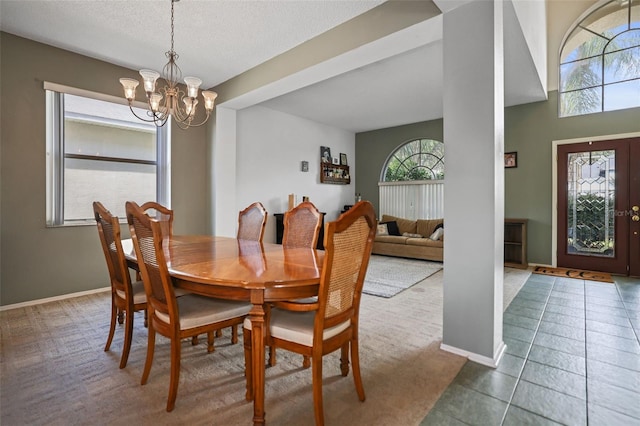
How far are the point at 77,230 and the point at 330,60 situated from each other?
3.34m

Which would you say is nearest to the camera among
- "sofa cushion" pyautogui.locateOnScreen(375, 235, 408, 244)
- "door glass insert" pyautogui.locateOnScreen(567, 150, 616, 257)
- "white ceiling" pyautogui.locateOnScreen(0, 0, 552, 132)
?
"white ceiling" pyautogui.locateOnScreen(0, 0, 552, 132)

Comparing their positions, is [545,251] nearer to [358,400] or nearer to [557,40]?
[557,40]

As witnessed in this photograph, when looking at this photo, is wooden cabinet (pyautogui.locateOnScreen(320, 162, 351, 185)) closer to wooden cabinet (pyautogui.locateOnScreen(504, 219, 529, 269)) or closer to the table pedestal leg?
wooden cabinet (pyautogui.locateOnScreen(504, 219, 529, 269))

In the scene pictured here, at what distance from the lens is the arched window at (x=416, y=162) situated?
634cm

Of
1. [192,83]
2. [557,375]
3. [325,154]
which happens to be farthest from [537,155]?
[192,83]

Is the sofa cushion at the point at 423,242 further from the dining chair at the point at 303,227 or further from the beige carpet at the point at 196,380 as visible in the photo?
the dining chair at the point at 303,227

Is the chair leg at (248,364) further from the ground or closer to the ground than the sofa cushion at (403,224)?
closer to the ground

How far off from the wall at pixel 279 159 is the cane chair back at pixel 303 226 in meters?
2.77

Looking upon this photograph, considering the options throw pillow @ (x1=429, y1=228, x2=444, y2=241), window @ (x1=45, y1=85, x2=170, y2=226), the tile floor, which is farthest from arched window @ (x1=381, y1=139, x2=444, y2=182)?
window @ (x1=45, y1=85, x2=170, y2=226)

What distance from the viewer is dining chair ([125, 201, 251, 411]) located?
151cm

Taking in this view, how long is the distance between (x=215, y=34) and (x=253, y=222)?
6.19 ft

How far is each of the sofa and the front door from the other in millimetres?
1817

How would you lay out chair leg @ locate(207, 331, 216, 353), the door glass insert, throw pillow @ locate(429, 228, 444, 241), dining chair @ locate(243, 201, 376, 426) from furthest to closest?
1. throw pillow @ locate(429, 228, 444, 241)
2. the door glass insert
3. chair leg @ locate(207, 331, 216, 353)
4. dining chair @ locate(243, 201, 376, 426)

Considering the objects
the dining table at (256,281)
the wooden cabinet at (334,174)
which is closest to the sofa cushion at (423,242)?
the wooden cabinet at (334,174)
